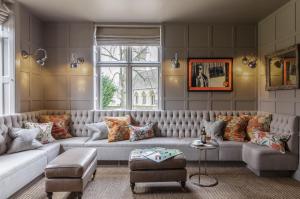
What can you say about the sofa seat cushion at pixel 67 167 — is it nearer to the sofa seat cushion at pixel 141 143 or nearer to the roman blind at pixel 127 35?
the sofa seat cushion at pixel 141 143

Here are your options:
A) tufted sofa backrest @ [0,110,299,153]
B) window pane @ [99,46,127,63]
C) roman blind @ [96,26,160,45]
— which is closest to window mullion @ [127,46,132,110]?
window pane @ [99,46,127,63]

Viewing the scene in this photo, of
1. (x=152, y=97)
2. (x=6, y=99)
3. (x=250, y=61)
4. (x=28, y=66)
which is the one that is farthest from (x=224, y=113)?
(x=6, y=99)

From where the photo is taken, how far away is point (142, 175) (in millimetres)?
3219

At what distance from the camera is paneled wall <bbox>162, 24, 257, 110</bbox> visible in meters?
5.23

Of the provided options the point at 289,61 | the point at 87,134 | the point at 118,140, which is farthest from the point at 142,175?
the point at 289,61

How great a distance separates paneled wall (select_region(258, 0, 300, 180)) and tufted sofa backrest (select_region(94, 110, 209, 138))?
3.99ft

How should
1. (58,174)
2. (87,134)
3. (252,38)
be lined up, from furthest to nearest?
(252,38)
(87,134)
(58,174)

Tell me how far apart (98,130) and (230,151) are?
7.86 feet

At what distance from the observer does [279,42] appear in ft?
Answer: 14.4

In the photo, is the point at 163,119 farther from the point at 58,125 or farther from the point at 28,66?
the point at 28,66

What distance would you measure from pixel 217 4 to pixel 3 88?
12.8 feet

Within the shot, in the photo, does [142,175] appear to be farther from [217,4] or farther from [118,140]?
[217,4]

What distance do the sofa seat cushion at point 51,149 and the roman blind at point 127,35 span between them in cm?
233

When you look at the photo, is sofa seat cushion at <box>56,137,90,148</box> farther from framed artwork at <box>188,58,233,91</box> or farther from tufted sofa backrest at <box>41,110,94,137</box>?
framed artwork at <box>188,58,233,91</box>
